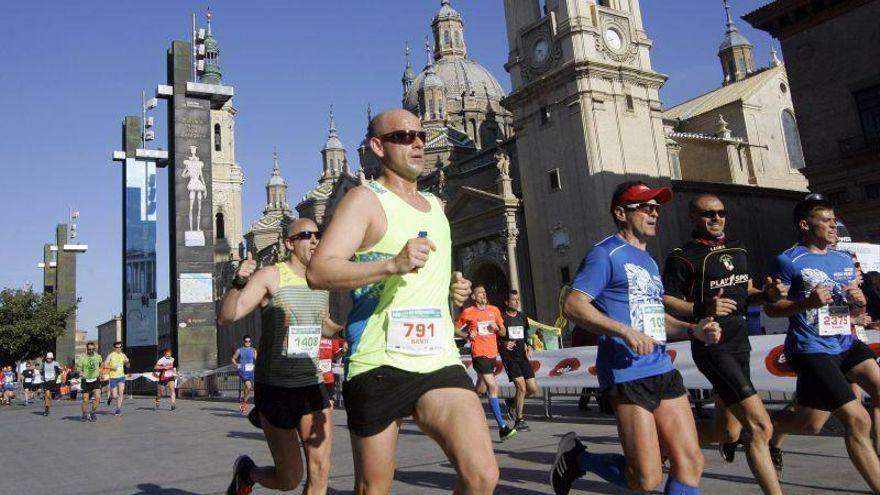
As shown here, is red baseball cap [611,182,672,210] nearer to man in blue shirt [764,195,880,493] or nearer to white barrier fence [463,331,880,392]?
man in blue shirt [764,195,880,493]

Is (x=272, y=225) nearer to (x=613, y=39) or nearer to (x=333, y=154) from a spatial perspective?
(x=333, y=154)

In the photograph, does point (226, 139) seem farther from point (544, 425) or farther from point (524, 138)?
point (544, 425)

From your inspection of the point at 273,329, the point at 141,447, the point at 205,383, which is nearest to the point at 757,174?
the point at 205,383

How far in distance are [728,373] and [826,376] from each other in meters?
0.71

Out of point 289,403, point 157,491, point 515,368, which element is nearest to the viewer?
point 289,403

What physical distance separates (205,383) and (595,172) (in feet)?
57.4

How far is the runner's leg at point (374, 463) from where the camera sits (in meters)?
3.04

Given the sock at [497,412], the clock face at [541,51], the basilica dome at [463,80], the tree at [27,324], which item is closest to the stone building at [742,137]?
the clock face at [541,51]

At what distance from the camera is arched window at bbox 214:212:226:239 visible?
7783 cm

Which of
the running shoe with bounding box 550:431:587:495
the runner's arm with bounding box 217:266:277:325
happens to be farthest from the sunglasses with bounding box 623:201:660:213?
the runner's arm with bounding box 217:266:277:325

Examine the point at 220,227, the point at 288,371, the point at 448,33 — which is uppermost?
the point at 448,33

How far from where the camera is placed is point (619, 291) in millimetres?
4215

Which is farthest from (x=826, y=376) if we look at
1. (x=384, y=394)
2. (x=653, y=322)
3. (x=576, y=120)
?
(x=576, y=120)

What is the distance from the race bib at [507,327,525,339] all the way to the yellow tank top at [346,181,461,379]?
7523 mm
